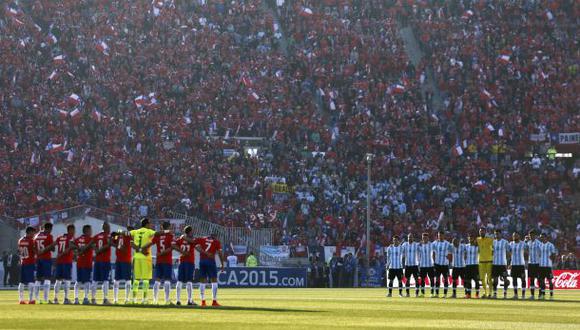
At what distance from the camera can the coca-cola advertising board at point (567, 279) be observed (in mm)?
53719

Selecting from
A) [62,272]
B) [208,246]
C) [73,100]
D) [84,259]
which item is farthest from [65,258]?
[73,100]

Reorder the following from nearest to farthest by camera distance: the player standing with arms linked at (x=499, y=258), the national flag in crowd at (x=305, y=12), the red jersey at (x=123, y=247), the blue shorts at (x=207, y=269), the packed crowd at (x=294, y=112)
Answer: the blue shorts at (x=207, y=269) < the red jersey at (x=123, y=247) < the player standing with arms linked at (x=499, y=258) < the packed crowd at (x=294, y=112) < the national flag in crowd at (x=305, y=12)

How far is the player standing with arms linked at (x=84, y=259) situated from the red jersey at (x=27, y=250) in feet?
3.83

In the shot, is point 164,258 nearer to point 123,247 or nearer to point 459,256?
point 123,247

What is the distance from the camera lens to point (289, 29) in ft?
234

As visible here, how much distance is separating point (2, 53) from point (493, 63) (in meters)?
27.4

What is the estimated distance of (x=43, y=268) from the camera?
31938mm

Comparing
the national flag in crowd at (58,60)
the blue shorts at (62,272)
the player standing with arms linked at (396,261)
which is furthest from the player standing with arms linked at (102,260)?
the national flag in crowd at (58,60)

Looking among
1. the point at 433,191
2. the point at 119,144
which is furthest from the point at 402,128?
the point at 119,144

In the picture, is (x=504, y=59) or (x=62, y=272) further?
(x=504, y=59)

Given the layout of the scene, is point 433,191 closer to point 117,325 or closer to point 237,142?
point 237,142

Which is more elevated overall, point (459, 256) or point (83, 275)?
point (459, 256)

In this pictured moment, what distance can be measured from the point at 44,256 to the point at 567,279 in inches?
1141

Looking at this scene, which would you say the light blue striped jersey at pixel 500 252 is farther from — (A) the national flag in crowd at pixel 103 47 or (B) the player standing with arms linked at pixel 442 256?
(A) the national flag in crowd at pixel 103 47
